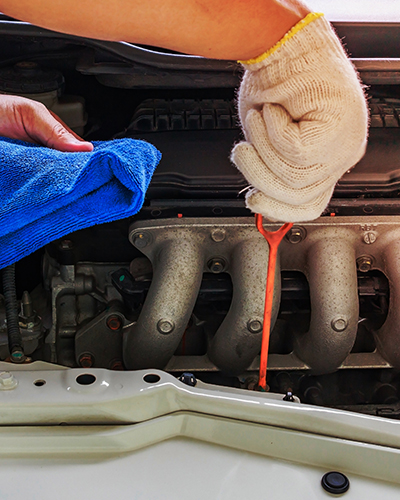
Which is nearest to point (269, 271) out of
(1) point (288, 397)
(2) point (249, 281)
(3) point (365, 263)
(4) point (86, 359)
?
(2) point (249, 281)

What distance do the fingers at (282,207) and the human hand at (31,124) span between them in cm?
31

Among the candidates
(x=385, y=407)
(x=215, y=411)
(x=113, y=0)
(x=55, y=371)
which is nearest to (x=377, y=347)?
(x=385, y=407)

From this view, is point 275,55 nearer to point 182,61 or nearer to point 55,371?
point 182,61

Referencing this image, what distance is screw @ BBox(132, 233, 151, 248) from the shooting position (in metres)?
1.33

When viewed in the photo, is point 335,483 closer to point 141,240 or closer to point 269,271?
point 269,271

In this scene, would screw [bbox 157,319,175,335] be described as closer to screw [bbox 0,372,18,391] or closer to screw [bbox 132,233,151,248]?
screw [bbox 132,233,151,248]

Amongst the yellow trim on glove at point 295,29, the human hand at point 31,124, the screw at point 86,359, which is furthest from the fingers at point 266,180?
the screw at point 86,359

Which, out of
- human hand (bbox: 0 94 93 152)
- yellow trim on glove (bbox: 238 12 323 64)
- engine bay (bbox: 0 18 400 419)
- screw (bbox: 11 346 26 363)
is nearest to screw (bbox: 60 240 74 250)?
engine bay (bbox: 0 18 400 419)

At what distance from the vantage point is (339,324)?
1.31m

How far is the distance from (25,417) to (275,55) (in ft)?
2.39

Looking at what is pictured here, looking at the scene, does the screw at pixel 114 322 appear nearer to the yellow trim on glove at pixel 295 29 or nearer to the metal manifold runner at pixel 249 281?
the metal manifold runner at pixel 249 281

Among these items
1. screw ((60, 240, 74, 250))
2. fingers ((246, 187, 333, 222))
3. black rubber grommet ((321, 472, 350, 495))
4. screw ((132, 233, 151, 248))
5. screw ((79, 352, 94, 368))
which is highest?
fingers ((246, 187, 333, 222))

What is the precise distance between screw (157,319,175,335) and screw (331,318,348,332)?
1.23 feet

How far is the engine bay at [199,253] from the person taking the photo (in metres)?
1.30
